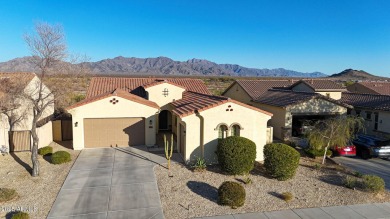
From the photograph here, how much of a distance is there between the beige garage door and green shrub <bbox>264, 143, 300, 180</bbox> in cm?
1038

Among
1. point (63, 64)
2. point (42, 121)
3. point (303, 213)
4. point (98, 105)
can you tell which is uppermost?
point (63, 64)

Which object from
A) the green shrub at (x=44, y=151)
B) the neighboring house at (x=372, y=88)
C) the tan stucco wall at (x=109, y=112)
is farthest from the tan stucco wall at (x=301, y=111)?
the green shrub at (x=44, y=151)

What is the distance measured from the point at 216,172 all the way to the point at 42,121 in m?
14.2

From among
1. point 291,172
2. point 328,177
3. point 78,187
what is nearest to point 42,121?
point 78,187

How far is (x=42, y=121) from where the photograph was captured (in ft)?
71.0

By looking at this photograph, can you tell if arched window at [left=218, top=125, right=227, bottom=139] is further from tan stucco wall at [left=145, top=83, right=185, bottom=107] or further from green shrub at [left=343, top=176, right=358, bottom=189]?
tan stucco wall at [left=145, top=83, right=185, bottom=107]

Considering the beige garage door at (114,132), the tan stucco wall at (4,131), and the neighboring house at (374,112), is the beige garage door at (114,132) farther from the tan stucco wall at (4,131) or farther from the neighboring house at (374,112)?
the neighboring house at (374,112)

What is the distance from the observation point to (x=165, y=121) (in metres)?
27.4

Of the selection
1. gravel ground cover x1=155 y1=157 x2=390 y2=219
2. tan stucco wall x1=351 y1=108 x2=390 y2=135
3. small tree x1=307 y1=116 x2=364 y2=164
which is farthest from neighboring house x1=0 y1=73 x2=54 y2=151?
tan stucco wall x1=351 y1=108 x2=390 y2=135

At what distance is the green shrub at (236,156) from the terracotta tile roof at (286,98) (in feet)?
35.3

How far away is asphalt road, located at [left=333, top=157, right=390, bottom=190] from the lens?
56.3 ft

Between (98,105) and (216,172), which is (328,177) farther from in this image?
(98,105)

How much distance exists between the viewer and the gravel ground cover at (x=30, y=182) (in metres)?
11.7

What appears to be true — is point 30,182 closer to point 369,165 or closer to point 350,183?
point 350,183
